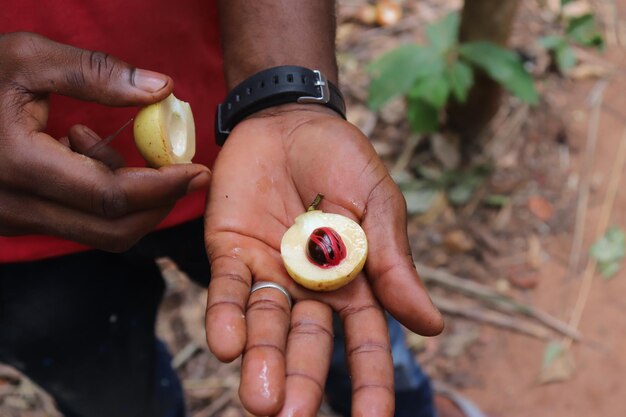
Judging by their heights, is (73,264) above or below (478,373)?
above

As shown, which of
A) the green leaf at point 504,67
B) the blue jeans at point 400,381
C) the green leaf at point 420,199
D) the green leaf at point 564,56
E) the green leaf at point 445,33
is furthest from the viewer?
the green leaf at point 564,56

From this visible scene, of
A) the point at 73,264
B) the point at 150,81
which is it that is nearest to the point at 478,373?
the point at 73,264

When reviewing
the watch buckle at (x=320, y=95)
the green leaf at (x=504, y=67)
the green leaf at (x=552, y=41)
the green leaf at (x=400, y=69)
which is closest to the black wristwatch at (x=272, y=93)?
the watch buckle at (x=320, y=95)

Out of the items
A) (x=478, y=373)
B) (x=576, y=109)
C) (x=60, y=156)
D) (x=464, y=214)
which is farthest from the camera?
(x=576, y=109)

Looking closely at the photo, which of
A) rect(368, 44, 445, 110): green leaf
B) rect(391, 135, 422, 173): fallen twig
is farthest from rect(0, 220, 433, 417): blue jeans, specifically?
rect(391, 135, 422, 173): fallen twig

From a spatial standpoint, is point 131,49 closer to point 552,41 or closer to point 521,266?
point 521,266

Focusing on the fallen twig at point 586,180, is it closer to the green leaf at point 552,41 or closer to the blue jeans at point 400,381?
the green leaf at point 552,41

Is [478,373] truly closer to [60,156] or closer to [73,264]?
[73,264]
